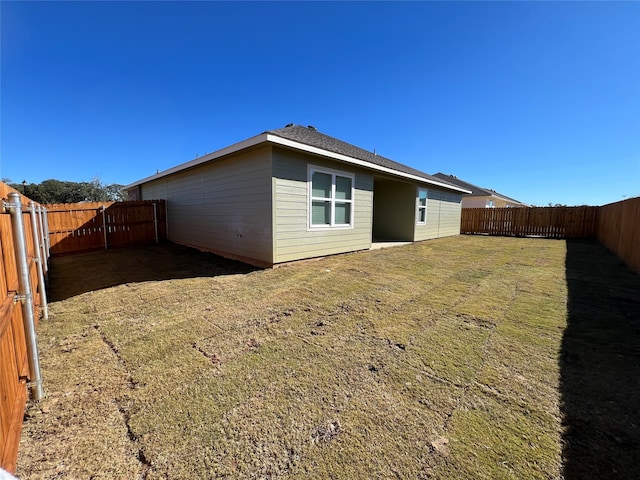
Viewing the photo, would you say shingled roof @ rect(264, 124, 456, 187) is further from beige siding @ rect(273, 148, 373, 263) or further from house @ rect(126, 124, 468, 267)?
beige siding @ rect(273, 148, 373, 263)

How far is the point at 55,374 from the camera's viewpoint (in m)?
2.20

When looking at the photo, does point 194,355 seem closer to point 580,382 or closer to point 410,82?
point 580,382

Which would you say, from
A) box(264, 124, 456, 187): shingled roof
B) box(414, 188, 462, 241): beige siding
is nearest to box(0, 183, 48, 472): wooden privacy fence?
box(264, 124, 456, 187): shingled roof

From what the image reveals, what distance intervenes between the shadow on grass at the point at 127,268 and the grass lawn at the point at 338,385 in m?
0.74

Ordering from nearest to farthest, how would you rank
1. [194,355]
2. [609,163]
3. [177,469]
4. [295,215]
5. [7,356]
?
1. [177,469]
2. [7,356]
3. [194,355]
4. [295,215]
5. [609,163]

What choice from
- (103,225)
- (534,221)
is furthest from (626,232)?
(103,225)

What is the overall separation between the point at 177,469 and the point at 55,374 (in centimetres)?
172

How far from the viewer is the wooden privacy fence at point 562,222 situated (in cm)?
790

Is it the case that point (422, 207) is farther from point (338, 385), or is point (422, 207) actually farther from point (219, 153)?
point (338, 385)

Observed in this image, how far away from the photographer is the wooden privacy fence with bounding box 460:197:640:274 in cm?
790

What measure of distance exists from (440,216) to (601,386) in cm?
1202

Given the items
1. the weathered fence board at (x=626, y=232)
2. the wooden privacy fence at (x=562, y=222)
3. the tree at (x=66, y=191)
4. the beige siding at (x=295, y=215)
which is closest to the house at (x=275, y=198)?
→ the beige siding at (x=295, y=215)

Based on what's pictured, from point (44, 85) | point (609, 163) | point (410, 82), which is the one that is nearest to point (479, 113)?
point (410, 82)

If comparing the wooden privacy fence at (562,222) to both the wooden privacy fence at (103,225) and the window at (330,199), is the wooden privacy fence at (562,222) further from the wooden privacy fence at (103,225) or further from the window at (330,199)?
the wooden privacy fence at (103,225)
